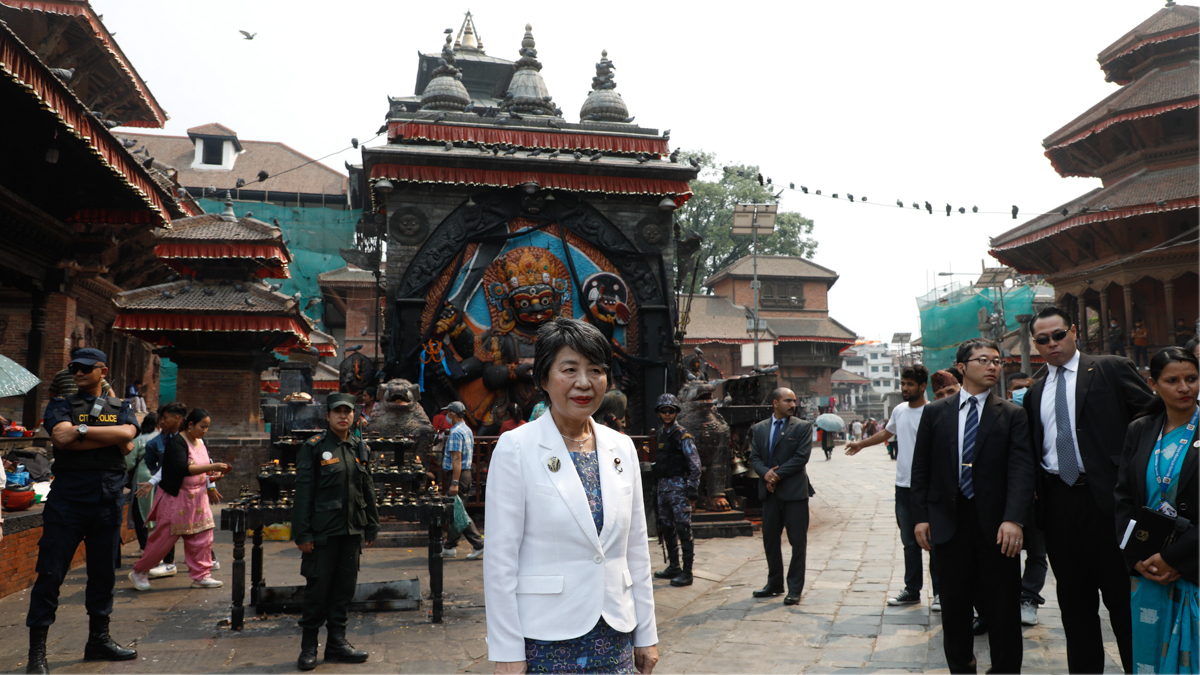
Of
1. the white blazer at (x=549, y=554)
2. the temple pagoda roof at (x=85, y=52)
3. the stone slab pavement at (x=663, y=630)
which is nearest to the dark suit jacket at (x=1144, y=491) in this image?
the stone slab pavement at (x=663, y=630)

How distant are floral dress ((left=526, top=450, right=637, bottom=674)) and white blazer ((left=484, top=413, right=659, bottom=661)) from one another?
3cm

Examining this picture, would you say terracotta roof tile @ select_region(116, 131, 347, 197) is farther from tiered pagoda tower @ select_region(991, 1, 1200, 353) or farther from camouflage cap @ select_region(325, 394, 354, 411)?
camouflage cap @ select_region(325, 394, 354, 411)

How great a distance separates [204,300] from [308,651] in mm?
12279

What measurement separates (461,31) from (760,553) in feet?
76.5

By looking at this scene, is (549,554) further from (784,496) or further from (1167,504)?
(784,496)

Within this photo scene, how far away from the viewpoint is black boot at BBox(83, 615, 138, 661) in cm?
514

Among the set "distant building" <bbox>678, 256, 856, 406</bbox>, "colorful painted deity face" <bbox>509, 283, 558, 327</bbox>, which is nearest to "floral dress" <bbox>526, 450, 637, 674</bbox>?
"colorful painted deity face" <bbox>509, 283, 558, 327</bbox>

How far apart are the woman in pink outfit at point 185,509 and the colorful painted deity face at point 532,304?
21.7 ft

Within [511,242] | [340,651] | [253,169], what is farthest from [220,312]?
[253,169]

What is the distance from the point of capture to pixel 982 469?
14.4 feet

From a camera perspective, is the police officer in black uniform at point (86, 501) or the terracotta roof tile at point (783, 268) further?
the terracotta roof tile at point (783, 268)

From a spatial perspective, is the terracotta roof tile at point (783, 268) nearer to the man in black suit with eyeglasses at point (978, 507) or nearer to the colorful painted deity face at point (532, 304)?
the colorful painted deity face at point (532, 304)

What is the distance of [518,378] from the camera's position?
→ 13.3 meters

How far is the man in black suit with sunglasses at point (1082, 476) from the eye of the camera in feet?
13.6
